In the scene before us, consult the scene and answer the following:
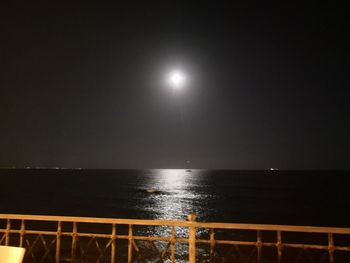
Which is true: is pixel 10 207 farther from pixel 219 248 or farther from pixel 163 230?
pixel 219 248

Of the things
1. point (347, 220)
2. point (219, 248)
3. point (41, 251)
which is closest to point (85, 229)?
point (41, 251)

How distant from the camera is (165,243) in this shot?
25203 mm

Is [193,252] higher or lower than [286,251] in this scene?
higher

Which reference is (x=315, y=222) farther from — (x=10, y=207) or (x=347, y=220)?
(x=10, y=207)

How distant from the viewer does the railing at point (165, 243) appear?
4434mm

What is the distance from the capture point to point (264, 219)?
45.1 m

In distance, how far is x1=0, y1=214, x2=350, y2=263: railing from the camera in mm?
4434

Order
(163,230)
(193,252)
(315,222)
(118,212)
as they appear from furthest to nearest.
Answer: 1. (118,212)
2. (315,222)
3. (163,230)
4. (193,252)

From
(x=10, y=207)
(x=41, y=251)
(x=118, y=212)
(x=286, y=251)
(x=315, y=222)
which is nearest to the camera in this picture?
(x=41, y=251)

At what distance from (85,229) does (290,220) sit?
28107 mm

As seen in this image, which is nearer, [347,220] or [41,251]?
[41,251]

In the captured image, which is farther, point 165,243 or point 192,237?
point 165,243

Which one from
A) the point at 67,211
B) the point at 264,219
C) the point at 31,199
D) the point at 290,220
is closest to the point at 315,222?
the point at 290,220

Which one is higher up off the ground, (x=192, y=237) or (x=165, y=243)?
(x=192, y=237)
